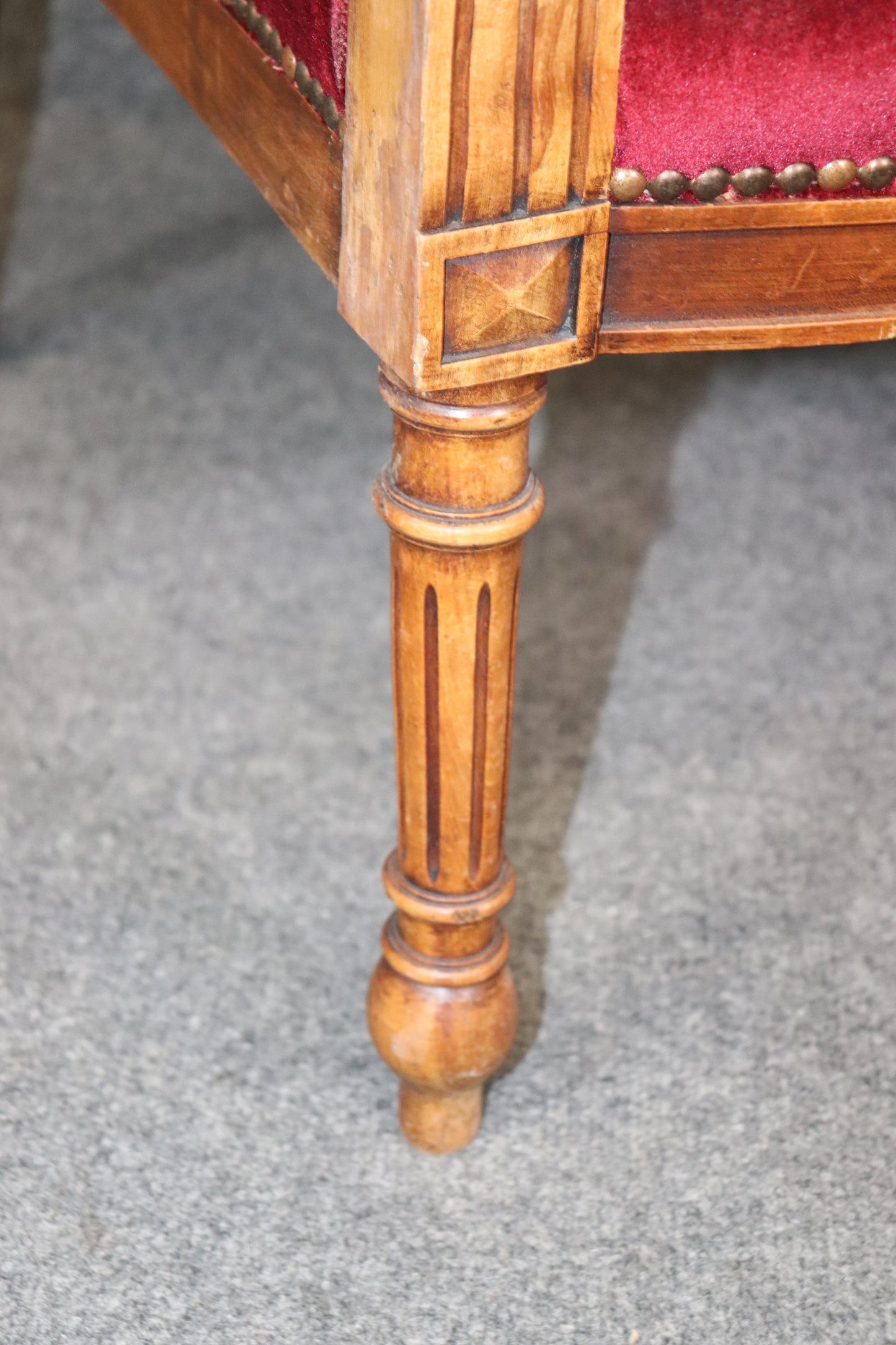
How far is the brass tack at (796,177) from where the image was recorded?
53 cm

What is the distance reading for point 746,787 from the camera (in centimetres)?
97

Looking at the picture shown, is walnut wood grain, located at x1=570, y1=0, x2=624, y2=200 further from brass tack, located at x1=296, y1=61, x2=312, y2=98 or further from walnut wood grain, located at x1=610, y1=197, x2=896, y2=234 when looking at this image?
brass tack, located at x1=296, y1=61, x2=312, y2=98

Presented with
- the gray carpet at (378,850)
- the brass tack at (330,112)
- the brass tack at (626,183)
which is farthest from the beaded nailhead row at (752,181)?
the gray carpet at (378,850)

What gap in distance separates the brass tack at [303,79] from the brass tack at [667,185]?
0.13 meters

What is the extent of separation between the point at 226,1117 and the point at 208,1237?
0.07m

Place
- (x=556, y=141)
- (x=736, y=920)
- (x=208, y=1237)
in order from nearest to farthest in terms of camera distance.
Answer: (x=556, y=141) < (x=208, y=1237) < (x=736, y=920)

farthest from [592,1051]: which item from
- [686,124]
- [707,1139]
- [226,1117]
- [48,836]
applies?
[686,124]

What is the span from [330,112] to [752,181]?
0.47 feet

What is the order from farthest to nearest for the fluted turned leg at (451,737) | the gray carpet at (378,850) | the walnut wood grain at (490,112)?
the gray carpet at (378,850), the fluted turned leg at (451,737), the walnut wood grain at (490,112)

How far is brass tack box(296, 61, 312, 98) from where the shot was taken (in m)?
0.57

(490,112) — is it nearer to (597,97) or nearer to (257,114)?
(597,97)

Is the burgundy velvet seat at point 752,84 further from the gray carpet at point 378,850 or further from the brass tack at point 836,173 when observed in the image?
the gray carpet at point 378,850

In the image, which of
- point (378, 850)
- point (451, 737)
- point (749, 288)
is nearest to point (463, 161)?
point (749, 288)

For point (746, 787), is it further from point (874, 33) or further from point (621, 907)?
point (874, 33)
